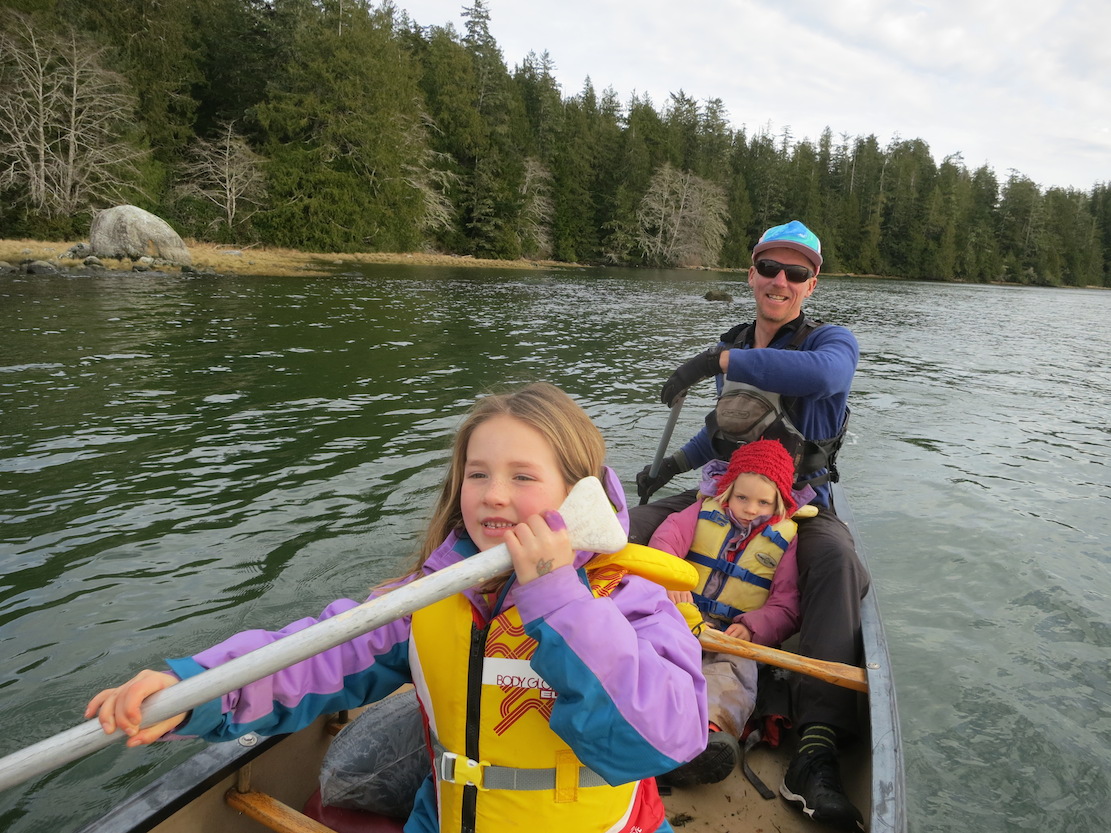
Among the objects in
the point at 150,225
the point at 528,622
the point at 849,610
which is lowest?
the point at 849,610

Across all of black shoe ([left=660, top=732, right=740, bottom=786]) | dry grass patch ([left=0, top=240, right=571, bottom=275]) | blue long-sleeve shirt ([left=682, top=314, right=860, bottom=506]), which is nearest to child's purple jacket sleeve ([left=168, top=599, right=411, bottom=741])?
black shoe ([left=660, top=732, right=740, bottom=786])

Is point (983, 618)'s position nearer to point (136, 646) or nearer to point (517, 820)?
point (517, 820)

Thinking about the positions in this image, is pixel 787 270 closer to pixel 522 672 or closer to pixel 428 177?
pixel 522 672

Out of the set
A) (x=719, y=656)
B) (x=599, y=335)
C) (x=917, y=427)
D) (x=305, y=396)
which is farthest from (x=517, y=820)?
(x=599, y=335)

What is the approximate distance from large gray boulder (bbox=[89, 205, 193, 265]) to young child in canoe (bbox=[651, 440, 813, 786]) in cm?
2736

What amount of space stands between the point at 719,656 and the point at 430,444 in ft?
17.2

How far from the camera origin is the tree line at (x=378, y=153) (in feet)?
99.5

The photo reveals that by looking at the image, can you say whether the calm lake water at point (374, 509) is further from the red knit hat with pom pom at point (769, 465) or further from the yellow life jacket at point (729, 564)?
the red knit hat with pom pom at point (769, 465)

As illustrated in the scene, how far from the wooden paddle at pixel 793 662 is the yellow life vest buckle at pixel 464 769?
1.44 m

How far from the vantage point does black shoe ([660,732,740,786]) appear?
2588 millimetres

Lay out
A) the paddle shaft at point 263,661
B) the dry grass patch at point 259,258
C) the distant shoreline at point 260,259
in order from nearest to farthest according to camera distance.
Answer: the paddle shaft at point 263,661 → the distant shoreline at point 260,259 → the dry grass patch at point 259,258

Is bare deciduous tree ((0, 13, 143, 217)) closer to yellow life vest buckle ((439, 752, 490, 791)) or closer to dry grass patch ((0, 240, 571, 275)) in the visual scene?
dry grass patch ((0, 240, 571, 275))

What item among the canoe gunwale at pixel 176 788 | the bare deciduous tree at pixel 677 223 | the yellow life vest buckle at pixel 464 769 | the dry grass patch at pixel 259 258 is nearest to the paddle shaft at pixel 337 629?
the yellow life vest buckle at pixel 464 769

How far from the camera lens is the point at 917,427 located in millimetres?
10273
